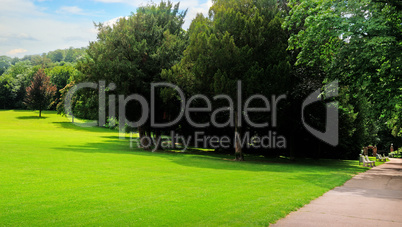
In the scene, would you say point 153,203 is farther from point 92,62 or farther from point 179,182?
point 92,62

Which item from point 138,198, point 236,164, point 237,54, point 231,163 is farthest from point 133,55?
point 138,198

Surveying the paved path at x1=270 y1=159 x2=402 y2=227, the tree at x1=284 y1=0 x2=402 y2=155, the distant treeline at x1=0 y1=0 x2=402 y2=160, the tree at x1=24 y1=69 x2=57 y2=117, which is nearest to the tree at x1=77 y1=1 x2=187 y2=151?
the distant treeline at x1=0 y1=0 x2=402 y2=160

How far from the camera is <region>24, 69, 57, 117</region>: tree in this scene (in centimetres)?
7181

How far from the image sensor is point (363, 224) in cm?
663

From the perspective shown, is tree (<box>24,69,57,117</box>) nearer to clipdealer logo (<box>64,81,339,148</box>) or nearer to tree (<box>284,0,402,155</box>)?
clipdealer logo (<box>64,81,339,148</box>)

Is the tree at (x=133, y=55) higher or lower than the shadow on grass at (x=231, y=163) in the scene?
higher

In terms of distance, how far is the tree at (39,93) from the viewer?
A: 7181 cm

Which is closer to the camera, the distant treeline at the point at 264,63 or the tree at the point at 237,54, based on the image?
the distant treeline at the point at 264,63

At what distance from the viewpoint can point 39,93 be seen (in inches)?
2842

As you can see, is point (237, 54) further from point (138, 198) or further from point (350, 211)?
point (350, 211)

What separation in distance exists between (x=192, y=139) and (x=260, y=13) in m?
18.8

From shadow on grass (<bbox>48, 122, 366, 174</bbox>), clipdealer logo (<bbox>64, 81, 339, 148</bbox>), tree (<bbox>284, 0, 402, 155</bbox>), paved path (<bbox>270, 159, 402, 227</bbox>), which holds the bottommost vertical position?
shadow on grass (<bbox>48, 122, 366, 174</bbox>)

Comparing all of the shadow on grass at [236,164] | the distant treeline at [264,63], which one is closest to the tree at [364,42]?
the distant treeline at [264,63]

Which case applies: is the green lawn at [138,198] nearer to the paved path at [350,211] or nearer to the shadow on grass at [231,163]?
the paved path at [350,211]
